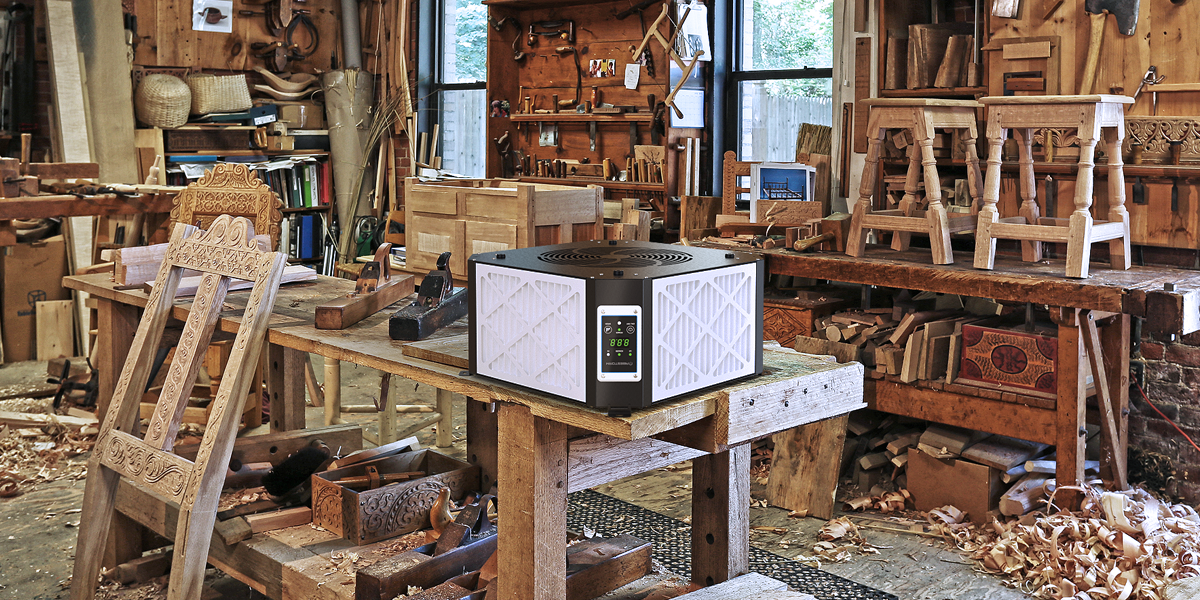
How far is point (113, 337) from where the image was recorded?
3.62 meters

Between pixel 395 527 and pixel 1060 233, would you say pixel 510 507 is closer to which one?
pixel 395 527

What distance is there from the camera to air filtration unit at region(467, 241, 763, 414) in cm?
190

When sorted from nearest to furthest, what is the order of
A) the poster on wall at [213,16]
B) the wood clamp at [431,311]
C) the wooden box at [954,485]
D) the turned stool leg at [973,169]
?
1. the wood clamp at [431,311]
2. the wooden box at [954,485]
3. the turned stool leg at [973,169]
4. the poster on wall at [213,16]

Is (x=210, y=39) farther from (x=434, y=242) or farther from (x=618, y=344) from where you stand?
(x=618, y=344)

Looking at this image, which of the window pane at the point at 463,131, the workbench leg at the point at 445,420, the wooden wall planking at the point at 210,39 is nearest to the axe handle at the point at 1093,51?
the workbench leg at the point at 445,420

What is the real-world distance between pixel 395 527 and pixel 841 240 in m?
2.37

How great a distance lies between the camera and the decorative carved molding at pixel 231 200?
4059 mm

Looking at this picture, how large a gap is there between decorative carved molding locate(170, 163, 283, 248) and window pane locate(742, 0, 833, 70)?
3.15 metres

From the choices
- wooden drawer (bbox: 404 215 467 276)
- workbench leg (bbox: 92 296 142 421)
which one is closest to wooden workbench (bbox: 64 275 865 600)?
workbench leg (bbox: 92 296 142 421)

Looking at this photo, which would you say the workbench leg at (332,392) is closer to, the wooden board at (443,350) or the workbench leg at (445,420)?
the workbench leg at (445,420)

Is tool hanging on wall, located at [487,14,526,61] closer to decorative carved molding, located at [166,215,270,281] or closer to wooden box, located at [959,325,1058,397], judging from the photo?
wooden box, located at [959,325,1058,397]

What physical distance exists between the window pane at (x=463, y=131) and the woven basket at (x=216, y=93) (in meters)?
1.53

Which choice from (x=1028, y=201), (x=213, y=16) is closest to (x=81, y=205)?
(x=213, y=16)

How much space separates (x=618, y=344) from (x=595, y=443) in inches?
16.9
